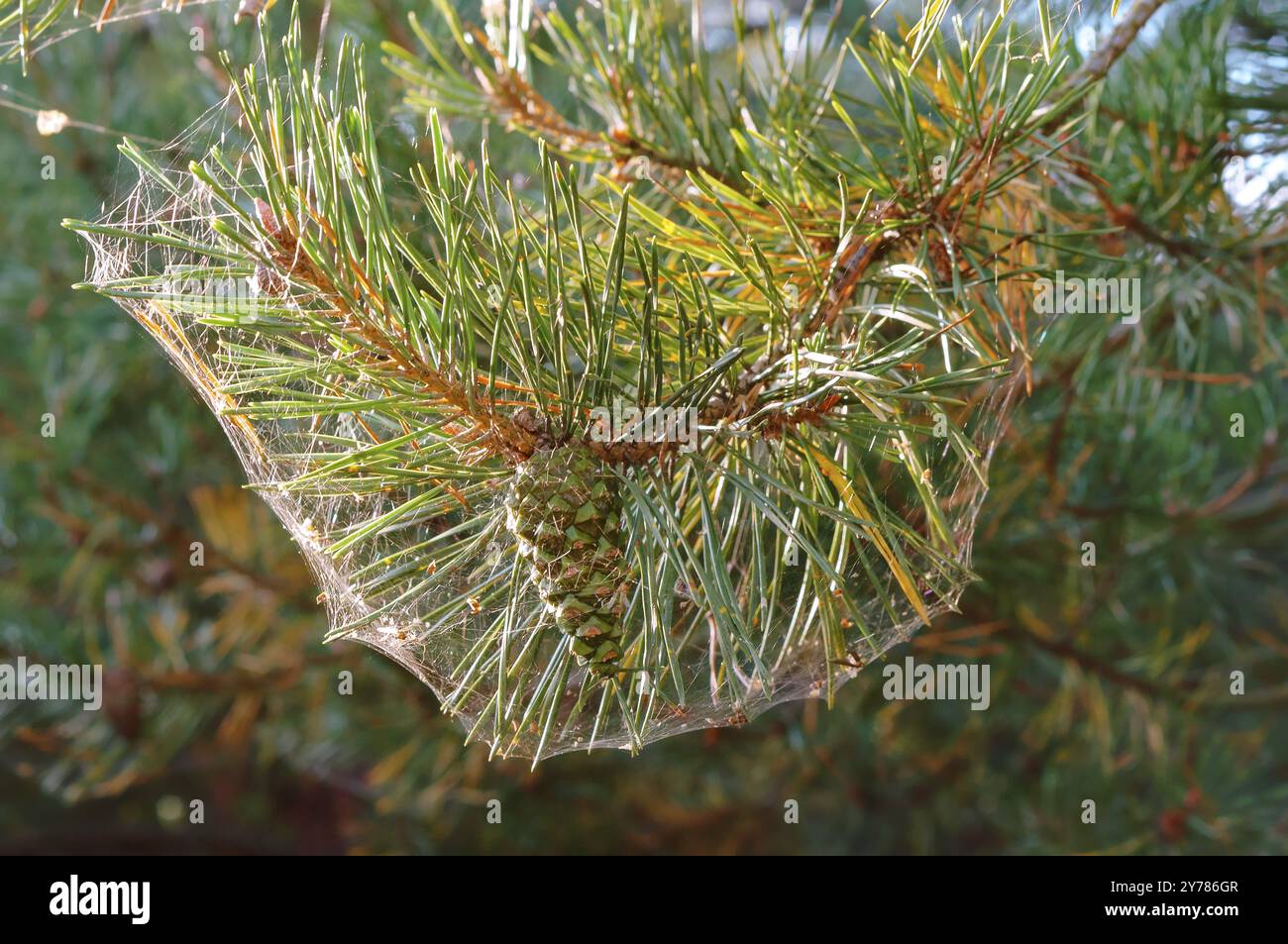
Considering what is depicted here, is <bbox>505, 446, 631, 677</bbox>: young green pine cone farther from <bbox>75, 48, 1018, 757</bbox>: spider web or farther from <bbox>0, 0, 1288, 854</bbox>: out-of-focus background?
<bbox>0, 0, 1288, 854</bbox>: out-of-focus background

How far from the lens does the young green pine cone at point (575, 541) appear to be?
193 millimetres

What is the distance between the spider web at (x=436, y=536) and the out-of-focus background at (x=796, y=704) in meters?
0.21

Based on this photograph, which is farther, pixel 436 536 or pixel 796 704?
pixel 796 704

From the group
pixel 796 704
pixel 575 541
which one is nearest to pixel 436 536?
pixel 575 541

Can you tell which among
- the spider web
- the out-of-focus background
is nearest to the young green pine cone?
the spider web

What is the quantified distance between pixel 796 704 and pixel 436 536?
0.45 m

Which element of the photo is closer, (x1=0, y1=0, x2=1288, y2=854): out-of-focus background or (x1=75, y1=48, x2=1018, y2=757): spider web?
(x1=75, y1=48, x2=1018, y2=757): spider web

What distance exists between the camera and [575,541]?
193 mm

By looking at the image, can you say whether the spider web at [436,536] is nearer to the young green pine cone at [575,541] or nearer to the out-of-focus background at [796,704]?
the young green pine cone at [575,541]

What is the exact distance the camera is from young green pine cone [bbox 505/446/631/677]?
0.19m

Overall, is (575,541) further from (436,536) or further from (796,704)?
(796,704)

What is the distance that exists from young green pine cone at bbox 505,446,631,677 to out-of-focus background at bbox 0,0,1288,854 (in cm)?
28

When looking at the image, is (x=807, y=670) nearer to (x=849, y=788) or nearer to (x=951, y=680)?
(x=951, y=680)

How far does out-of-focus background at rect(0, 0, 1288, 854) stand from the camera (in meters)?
0.45
